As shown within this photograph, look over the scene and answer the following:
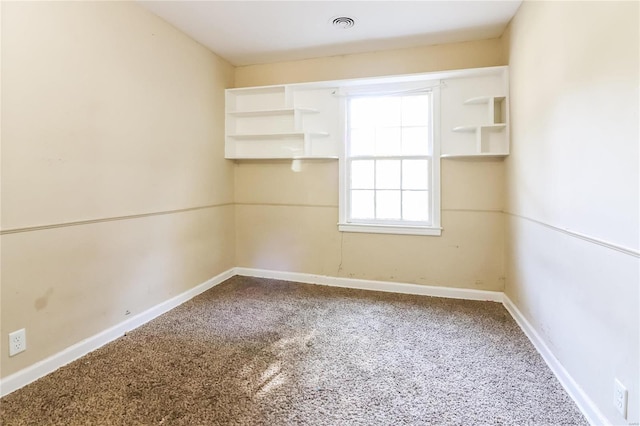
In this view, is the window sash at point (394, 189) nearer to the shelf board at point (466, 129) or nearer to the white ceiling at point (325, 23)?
the shelf board at point (466, 129)

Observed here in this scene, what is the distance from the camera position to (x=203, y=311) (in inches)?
115

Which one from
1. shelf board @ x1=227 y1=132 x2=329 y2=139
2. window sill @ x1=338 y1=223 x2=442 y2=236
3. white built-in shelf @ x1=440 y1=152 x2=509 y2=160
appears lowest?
window sill @ x1=338 y1=223 x2=442 y2=236

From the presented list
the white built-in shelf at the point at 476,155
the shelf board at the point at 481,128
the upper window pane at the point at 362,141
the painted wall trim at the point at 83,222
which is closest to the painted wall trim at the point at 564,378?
the white built-in shelf at the point at 476,155

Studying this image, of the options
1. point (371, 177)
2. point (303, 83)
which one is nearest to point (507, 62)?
point (371, 177)

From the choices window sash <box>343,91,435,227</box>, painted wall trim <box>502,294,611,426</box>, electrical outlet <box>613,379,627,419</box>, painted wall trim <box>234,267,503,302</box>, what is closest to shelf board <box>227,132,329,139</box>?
window sash <box>343,91,435,227</box>

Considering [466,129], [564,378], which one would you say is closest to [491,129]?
[466,129]

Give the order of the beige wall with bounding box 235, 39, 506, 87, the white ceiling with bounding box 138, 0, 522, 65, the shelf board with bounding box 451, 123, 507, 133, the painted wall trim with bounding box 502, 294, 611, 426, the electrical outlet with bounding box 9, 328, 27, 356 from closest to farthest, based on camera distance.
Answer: the painted wall trim with bounding box 502, 294, 611, 426 → the electrical outlet with bounding box 9, 328, 27, 356 → the white ceiling with bounding box 138, 0, 522, 65 → the shelf board with bounding box 451, 123, 507, 133 → the beige wall with bounding box 235, 39, 506, 87

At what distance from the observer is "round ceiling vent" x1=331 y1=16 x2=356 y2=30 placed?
2.75 meters

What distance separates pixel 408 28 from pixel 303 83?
3.82 ft

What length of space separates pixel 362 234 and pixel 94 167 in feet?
8.03

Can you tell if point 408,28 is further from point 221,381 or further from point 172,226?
point 221,381

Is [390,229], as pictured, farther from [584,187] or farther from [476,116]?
[584,187]

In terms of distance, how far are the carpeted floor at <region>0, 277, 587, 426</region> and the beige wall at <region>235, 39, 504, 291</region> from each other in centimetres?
57

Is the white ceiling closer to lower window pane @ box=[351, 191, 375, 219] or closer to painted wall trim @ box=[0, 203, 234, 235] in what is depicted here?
lower window pane @ box=[351, 191, 375, 219]
